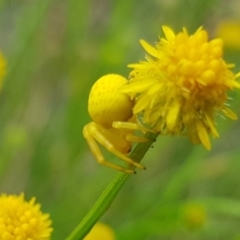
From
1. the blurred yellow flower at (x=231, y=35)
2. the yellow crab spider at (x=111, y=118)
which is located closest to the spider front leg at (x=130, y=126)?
the yellow crab spider at (x=111, y=118)

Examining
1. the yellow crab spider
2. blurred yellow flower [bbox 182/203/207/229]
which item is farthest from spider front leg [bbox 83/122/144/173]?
blurred yellow flower [bbox 182/203/207/229]

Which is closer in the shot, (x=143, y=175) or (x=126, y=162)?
(x=126, y=162)

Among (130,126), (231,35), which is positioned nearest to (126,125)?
(130,126)

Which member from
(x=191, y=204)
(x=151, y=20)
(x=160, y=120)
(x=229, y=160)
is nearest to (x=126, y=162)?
(x=160, y=120)

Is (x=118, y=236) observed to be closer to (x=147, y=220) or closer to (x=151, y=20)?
(x=147, y=220)

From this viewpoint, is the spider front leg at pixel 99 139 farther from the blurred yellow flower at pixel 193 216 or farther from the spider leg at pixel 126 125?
the blurred yellow flower at pixel 193 216

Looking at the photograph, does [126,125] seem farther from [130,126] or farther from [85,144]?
[85,144]
